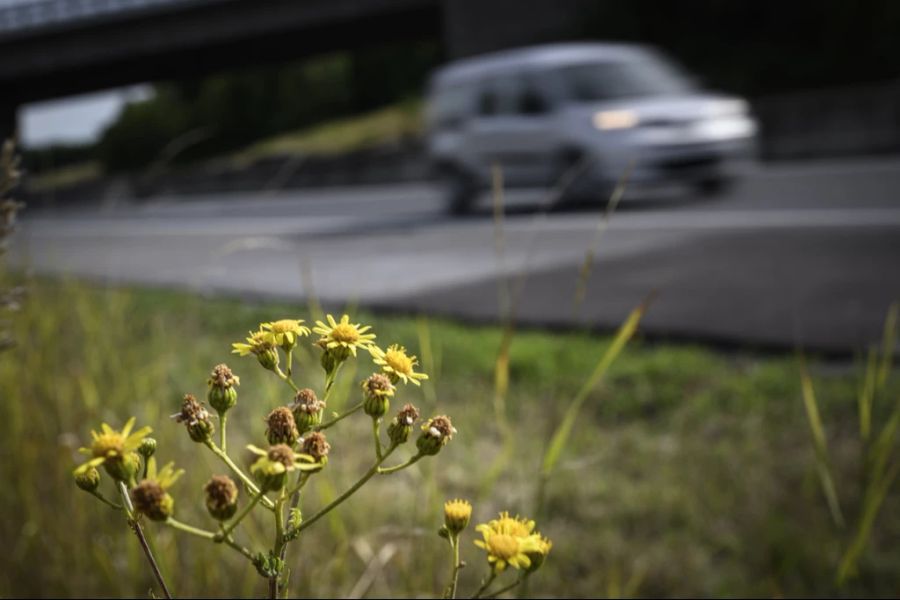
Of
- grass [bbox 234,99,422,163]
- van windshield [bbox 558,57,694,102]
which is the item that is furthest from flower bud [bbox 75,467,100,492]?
grass [bbox 234,99,422,163]

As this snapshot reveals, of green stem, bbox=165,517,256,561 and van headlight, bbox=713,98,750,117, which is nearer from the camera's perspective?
green stem, bbox=165,517,256,561

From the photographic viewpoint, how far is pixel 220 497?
0.81 m

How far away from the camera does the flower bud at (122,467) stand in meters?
0.82

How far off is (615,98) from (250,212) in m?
9.13

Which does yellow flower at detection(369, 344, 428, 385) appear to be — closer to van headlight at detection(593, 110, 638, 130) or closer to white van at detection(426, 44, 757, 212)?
white van at detection(426, 44, 757, 212)

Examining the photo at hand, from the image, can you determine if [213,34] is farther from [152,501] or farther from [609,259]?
[152,501]

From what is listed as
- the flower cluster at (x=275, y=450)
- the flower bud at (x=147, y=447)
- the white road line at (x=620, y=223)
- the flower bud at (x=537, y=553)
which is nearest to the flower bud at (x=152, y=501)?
the flower cluster at (x=275, y=450)

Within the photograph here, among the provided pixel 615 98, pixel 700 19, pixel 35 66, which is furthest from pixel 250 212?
pixel 35 66

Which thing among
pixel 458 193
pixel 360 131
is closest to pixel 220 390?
pixel 458 193

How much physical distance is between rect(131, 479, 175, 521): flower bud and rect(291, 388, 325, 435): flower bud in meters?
0.18

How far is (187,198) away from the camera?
29094 millimetres

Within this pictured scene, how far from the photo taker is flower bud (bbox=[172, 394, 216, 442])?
91 centimetres

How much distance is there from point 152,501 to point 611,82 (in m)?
11.4

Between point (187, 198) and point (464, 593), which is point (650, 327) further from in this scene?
point (187, 198)
